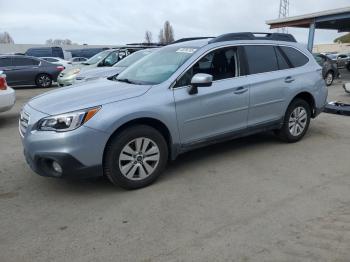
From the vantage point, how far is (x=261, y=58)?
585 centimetres

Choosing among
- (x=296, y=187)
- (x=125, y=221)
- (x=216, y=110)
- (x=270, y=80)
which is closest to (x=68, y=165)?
(x=125, y=221)

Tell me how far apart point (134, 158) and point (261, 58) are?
262 cm

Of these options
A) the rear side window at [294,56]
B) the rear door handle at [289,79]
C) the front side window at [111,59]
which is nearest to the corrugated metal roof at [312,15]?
the front side window at [111,59]

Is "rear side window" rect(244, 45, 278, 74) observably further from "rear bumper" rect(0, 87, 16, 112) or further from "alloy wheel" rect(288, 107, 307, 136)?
"rear bumper" rect(0, 87, 16, 112)

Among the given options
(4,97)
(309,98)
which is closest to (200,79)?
(309,98)

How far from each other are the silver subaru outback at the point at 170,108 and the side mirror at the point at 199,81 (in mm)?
12

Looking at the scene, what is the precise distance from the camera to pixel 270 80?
5797mm

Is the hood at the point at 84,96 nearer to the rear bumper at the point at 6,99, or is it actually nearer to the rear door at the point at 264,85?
the rear door at the point at 264,85

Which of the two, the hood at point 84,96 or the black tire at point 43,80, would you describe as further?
the black tire at point 43,80

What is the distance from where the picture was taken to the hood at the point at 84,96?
14.1ft

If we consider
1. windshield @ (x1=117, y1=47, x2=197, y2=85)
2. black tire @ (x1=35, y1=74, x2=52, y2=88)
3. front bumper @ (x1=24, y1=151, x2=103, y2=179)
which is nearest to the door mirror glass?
windshield @ (x1=117, y1=47, x2=197, y2=85)

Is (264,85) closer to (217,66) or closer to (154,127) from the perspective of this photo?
(217,66)

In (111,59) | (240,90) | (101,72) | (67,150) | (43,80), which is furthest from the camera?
(43,80)

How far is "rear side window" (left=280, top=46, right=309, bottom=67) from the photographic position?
6254mm
